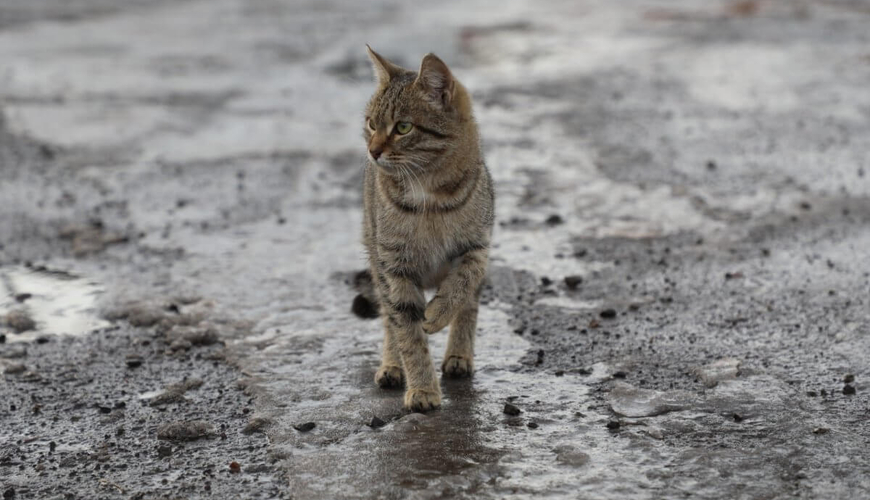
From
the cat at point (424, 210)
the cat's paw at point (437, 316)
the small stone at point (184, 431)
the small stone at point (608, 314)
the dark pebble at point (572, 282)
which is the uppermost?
the cat at point (424, 210)

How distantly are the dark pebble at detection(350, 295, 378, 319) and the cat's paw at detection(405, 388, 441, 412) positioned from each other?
1022 millimetres

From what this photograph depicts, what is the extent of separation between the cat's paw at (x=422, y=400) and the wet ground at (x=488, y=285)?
0.30ft

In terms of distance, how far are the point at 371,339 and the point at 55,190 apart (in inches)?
150

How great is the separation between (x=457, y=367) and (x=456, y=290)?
1.42 feet

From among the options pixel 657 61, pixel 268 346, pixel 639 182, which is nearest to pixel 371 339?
pixel 268 346

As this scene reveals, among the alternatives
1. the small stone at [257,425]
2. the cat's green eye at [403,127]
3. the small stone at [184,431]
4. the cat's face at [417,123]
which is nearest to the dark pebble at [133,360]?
the small stone at [184,431]

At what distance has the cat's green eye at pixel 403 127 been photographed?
4590 mm

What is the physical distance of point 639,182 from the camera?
25.8ft

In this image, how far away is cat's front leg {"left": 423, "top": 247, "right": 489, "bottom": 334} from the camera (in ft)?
14.9

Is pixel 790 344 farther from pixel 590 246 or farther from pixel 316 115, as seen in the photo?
pixel 316 115

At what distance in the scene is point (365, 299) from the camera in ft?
17.9

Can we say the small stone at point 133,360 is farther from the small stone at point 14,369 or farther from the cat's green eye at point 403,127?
the cat's green eye at point 403,127

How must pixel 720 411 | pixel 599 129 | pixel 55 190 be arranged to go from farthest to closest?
1. pixel 599 129
2. pixel 55 190
3. pixel 720 411

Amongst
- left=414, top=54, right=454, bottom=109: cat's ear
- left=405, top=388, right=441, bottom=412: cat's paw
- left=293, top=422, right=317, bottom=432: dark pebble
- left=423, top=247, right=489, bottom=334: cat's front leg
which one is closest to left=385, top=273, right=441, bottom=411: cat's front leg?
left=405, top=388, right=441, bottom=412: cat's paw
